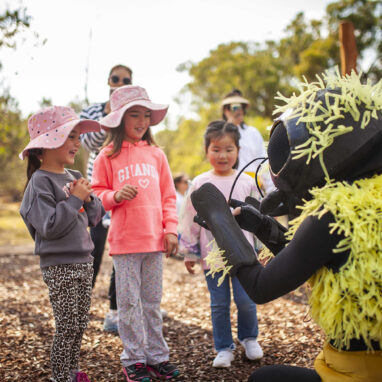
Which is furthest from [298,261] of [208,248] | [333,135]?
[208,248]

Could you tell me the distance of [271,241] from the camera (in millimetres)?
1784

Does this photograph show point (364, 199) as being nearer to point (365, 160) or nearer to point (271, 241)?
point (365, 160)

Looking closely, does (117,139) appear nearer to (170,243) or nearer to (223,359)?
(170,243)

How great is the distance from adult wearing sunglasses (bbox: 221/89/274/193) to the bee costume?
2552 millimetres

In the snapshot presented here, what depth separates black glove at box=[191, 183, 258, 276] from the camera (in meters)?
1.53

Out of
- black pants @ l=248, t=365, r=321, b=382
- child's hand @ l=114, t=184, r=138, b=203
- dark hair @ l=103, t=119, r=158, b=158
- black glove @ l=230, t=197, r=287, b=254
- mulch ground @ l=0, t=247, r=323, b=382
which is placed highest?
dark hair @ l=103, t=119, r=158, b=158

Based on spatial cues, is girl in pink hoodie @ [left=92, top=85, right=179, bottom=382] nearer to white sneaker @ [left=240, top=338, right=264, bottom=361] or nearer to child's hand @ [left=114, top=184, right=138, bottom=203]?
child's hand @ [left=114, top=184, right=138, bottom=203]

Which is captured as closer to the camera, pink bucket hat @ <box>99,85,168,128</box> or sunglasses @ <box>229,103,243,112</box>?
pink bucket hat @ <box>99,85,168,128</box>

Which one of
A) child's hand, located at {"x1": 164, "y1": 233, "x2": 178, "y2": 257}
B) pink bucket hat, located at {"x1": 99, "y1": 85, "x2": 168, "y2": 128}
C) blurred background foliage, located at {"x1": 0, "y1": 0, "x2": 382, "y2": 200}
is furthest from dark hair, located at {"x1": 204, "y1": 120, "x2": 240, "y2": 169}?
blurred background foliage, located at {"x1": 0, "y1": 0, "x2": 382, "y2": 200}

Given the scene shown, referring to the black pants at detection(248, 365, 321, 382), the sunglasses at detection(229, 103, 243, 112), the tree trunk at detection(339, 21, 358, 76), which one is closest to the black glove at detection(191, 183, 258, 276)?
the black pants at detection(248, 365, 321, 382)

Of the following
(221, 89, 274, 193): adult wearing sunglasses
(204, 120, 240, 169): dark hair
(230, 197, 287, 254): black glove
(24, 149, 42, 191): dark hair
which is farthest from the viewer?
(221, 89, 274, 193): adult wearing sunglasses

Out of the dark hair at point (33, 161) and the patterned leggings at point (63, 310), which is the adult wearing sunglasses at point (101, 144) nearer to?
the dark hair at point (33, 161)

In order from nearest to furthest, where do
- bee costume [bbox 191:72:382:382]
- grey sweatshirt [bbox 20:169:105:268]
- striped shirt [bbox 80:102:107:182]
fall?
bee costume [bbox 191:72:382:382] < grey sweatshirt [bbox 20:169:105:268] < striped shirt [bbox 80:102:107:182]

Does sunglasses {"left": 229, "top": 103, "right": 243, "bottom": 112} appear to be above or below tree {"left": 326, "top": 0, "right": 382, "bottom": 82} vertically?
below
